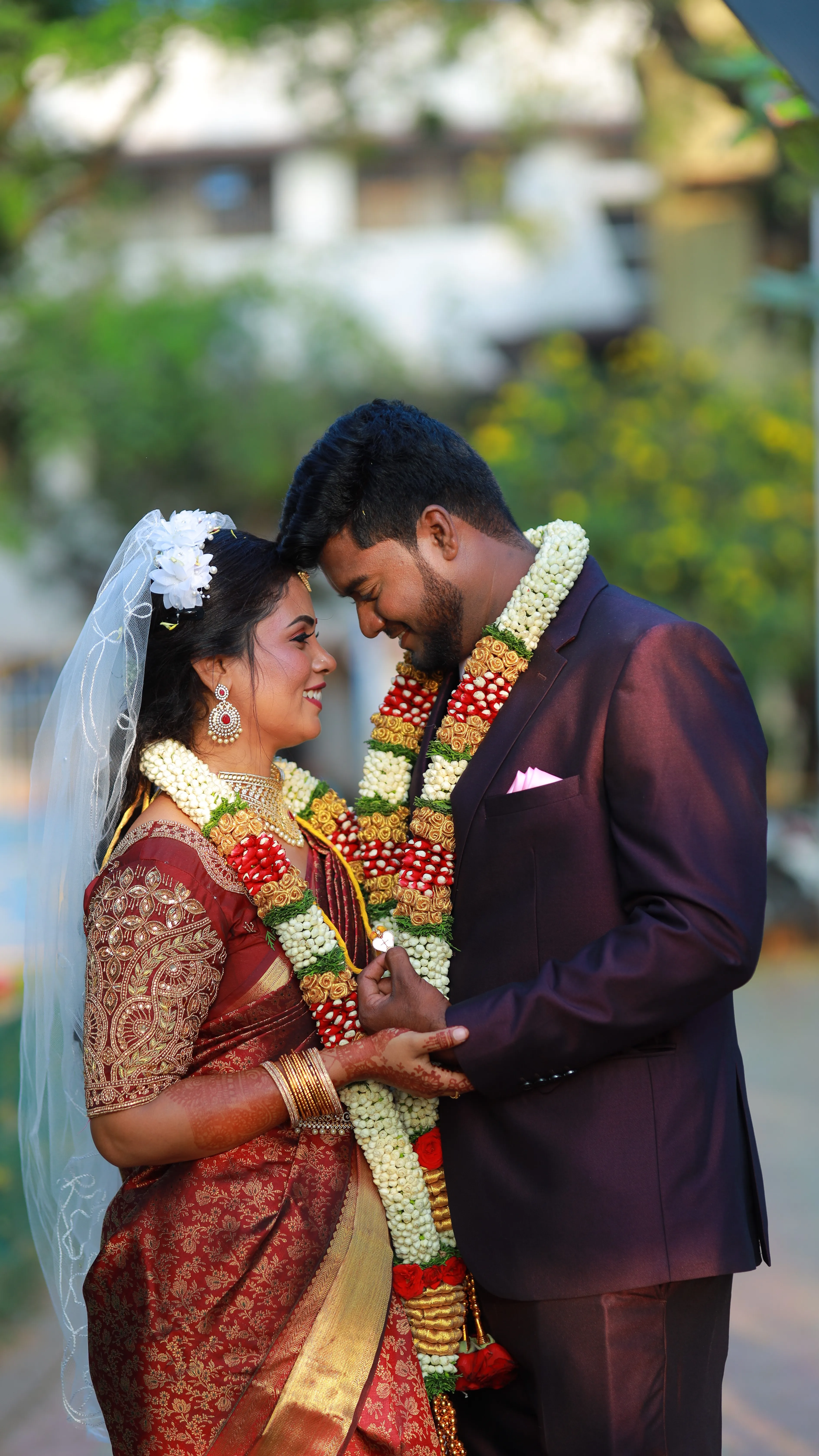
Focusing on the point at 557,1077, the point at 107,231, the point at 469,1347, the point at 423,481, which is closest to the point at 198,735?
the point at 423,481

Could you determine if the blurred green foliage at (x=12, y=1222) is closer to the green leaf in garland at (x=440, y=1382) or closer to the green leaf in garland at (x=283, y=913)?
the green leaf in garland at (x=440, y=1382)

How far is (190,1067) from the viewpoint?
8.61 ft

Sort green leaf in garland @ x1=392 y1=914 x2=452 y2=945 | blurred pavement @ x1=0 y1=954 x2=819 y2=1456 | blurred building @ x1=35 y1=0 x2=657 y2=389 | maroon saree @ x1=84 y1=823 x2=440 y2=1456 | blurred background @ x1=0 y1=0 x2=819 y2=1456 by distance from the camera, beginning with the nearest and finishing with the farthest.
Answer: maroon saree @ x1=84 y1=823 x2=440 y2=1456 → green leaf in garland @ x1=392 y1=914 x2=452 y2=945 → blurred pavement @ x1=0 y1=954 x2=819 y2=1456 → blurred background @ x1=0 y1=0 x2=819 y2=1456 → blurred building @ x1=35 y1=0 x2=657 y2=389

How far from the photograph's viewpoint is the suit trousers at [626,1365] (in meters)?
2.45

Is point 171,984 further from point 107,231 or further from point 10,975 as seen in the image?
point 107,231

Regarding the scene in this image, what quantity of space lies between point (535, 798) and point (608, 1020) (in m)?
0.44

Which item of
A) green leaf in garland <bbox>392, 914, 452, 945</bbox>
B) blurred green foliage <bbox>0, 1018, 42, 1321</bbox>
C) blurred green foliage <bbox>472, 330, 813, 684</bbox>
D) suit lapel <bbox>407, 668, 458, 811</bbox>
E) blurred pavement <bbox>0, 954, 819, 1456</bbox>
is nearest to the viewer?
green leaf in garland <bbox>392, 914, 452, 945</bbox>

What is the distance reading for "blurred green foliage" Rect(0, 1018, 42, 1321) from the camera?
16.8ft

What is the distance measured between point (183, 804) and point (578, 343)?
43.6 ft

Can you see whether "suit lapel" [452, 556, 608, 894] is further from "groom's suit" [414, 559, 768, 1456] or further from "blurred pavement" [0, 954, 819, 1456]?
"blurred pavement" [0, 954, 819, 1456]

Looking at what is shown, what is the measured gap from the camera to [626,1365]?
245 centimetres

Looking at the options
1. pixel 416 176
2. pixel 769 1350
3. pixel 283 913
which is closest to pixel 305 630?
pixel 283 913

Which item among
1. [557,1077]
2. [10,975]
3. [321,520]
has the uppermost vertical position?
[321,520]

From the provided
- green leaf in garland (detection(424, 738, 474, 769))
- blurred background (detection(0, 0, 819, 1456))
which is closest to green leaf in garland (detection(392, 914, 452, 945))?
green leaf in garland (detection(424, 738, 474, 769))
